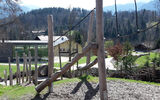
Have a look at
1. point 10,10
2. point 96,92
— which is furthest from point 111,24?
point 96,92

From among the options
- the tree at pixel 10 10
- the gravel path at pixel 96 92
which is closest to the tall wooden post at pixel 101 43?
the gravel path at pixel 96 92

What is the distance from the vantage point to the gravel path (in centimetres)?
567

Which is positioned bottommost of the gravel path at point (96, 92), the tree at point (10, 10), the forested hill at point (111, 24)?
the gravel path at point (96, 92)

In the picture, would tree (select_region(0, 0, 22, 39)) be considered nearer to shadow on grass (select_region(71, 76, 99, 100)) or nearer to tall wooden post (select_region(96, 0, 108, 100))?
shadow on grass (select_region(71, 76, 99, 100))

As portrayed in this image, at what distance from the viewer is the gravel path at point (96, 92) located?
567cm

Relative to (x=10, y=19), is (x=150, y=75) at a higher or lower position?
lower

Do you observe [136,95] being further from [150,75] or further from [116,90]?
[150,75]

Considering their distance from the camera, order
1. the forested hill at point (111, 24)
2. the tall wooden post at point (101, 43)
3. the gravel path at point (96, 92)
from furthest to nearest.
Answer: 1. the forested hill at point (111, 24)
2. the gravel path at point (96, 92)
3. the tall wooden post at point (101, 43)

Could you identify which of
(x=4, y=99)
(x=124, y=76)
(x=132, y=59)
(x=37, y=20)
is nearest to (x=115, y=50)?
(x=132, y=59)

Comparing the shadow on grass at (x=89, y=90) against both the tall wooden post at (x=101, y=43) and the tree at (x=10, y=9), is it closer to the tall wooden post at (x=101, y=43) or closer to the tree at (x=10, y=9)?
the tall wooden post at (x=101, y=43)

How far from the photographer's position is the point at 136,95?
5672mm

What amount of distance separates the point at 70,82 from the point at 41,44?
2825 centimetres

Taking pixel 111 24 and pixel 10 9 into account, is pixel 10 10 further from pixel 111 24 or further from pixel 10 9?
pixel 111 24

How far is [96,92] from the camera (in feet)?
19.9
